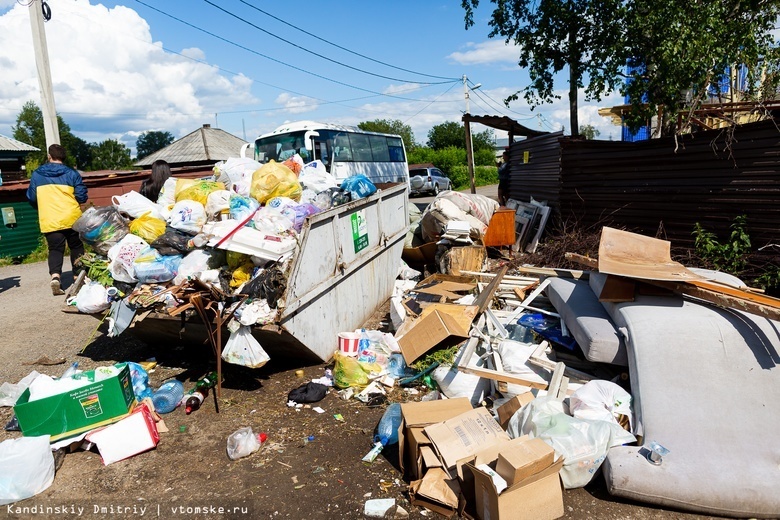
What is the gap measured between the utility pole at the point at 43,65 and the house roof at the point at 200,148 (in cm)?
1723

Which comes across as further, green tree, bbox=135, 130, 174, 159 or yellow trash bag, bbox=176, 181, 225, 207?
green tree, bbox=135, 130, 174, 159

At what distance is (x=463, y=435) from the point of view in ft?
9.25

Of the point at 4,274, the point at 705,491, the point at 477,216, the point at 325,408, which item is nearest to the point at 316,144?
the point at 477,216

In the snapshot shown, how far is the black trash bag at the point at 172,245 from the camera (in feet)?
13.5

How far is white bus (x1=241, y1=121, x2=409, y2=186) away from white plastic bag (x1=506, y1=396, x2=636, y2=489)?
8.38 metres

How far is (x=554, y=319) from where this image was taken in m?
4.34

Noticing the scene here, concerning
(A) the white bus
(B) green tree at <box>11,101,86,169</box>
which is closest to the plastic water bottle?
(A) the white bus

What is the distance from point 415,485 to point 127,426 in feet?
6.30

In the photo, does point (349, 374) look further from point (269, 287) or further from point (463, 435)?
point (463, 435)

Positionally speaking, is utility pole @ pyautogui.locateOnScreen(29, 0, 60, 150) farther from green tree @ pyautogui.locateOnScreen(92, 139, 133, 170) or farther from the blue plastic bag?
green tree @ pyautogui.locateOnScreen(92, 139, 133, 170)

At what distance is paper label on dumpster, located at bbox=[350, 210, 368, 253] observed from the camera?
16.0 feet

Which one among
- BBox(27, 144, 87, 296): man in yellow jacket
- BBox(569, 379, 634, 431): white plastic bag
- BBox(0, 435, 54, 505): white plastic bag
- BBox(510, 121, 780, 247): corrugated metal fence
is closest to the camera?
BBox(0, 435, 54, 505): white plastic bag

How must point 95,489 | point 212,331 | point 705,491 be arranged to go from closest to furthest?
point 705,491
point 95,489
point 212,331

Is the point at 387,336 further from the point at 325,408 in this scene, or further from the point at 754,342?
the point at 754,342
